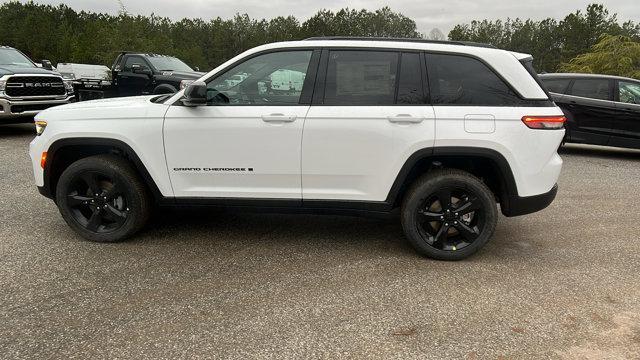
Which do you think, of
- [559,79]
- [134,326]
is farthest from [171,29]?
[134,326]

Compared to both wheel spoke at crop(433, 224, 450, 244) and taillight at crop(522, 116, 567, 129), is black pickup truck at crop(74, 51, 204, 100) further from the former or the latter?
taillight at crop(522, 116, 567, 129)

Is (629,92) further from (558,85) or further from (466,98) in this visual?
(466,98)

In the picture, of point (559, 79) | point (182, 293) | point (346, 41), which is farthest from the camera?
point (559, 79)

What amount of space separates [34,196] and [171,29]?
291 ft

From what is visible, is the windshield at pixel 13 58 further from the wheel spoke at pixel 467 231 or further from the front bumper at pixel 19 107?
the wheel spoke at pixel 467 231

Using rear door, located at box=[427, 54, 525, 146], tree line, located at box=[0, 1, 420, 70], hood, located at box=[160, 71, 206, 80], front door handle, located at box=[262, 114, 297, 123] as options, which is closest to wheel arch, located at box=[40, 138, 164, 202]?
front door handle, located at box=[262, 114, 297, 123]

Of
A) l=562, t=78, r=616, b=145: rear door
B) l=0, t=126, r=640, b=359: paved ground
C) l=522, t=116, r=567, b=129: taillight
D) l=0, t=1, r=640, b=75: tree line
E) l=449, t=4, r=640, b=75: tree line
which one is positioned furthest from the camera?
l=449, t=4, r=640, b=75: tree line

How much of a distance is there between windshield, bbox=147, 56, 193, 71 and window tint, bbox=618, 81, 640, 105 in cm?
1049

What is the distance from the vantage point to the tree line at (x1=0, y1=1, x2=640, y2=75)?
26.1 meters

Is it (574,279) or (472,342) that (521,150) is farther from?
(472,342)

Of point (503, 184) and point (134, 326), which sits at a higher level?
point (503, 184)

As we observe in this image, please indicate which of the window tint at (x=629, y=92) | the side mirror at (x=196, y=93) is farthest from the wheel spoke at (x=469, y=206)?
the window tint at (x=629, y=92)

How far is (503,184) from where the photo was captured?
3881mm

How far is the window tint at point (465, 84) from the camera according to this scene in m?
3.79
